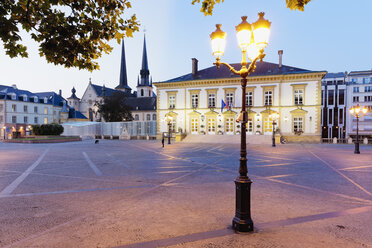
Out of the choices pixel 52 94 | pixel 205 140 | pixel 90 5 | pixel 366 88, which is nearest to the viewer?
pixel 90 5

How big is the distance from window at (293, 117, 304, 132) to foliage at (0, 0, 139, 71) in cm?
3233

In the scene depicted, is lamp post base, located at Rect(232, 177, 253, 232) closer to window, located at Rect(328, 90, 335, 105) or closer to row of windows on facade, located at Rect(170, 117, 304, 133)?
row of windows on facade, located at Rect(170, 117, 304, 133)

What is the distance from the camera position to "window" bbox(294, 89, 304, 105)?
3259 centimetres

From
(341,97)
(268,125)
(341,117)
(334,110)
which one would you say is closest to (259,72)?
(268,125)

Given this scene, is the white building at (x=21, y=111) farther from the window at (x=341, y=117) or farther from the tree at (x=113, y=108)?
the window at (x=341, y=117)

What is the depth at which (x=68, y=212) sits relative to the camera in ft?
17.5

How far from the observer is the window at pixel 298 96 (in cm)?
3259

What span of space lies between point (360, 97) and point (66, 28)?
73957 millimetres

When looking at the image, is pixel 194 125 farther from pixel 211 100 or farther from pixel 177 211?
pixel 177 211

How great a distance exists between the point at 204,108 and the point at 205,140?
6.44 metres

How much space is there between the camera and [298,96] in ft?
107

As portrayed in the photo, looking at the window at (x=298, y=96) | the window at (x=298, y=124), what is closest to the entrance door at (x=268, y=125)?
the window at (x=298, y=124)

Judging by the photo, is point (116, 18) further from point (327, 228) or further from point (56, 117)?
point (56, 117)

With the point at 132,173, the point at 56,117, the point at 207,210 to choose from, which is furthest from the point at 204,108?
A: the point at 56,117
